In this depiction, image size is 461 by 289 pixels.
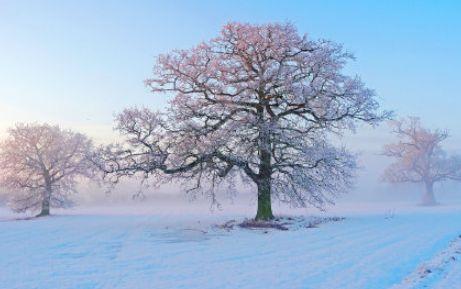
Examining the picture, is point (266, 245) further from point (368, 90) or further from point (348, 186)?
point (368, 90)

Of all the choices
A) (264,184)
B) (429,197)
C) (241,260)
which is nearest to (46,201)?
(264,184)

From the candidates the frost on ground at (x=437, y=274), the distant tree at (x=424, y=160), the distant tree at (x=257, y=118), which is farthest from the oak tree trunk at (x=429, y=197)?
the frost on ground at (x=437, y=274)

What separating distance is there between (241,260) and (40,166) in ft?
119

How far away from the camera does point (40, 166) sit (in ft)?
145

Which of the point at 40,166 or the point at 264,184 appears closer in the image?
the point at 264,184

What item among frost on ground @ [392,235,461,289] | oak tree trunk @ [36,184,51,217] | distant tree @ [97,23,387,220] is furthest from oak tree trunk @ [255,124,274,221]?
oak tree trunk @ [36,184,51,217]

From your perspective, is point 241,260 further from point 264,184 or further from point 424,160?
point 424,160

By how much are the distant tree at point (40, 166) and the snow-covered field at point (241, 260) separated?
83.8 feet

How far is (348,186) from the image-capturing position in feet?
85.7

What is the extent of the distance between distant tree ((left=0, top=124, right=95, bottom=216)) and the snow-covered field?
25.5 meters

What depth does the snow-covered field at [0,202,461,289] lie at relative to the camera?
31.7 ft

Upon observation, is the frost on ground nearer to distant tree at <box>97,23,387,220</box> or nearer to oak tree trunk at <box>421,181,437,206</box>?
distant tree at <box>97,23,387,220</box>

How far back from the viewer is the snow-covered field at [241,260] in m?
9.65

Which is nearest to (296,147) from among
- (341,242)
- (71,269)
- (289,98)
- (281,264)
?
(289,98)
